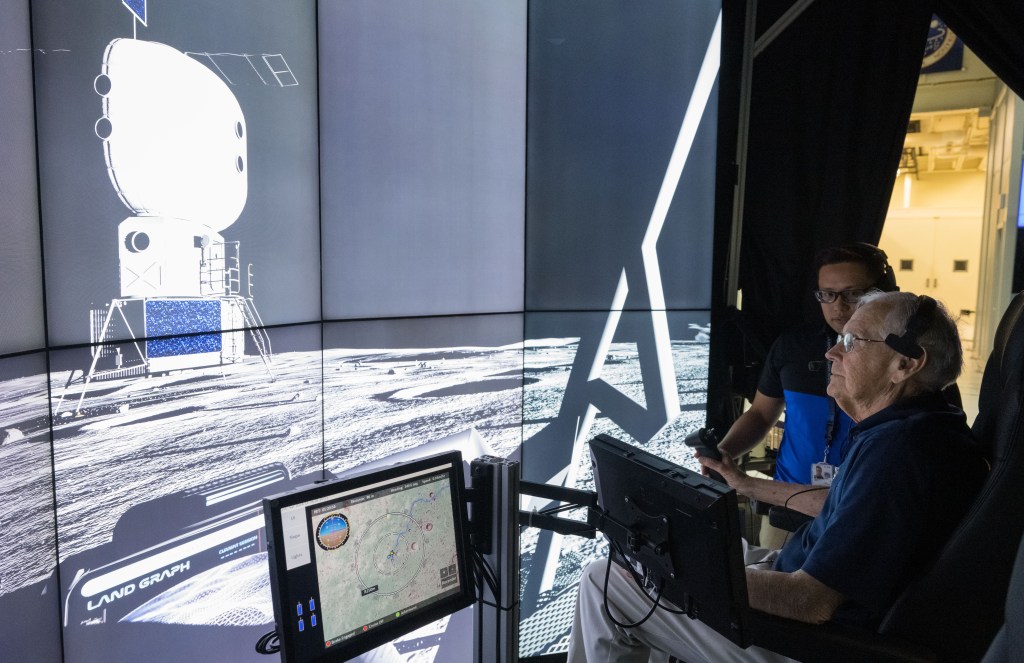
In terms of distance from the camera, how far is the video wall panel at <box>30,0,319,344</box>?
4.72ft

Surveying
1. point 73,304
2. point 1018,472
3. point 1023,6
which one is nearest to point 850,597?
point 1018,472

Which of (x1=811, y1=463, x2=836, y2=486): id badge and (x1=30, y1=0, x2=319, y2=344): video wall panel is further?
(x1=811, y1=463, x2=836, y2=486): id badge

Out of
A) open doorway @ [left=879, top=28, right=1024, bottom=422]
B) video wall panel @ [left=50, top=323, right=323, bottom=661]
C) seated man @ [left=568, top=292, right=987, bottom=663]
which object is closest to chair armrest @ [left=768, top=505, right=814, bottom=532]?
seated man @ [left=568, top=292, right=987, bottom=663]

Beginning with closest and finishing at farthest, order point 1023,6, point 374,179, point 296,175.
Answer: point 296,175
point 374,179
point 1023,6

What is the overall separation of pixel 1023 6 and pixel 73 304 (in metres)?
3.63

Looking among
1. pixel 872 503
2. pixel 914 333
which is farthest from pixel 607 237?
pixel 872 503

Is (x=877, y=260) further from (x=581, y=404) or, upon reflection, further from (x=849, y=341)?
(x=581, y=404)

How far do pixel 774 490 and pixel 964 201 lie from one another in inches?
404

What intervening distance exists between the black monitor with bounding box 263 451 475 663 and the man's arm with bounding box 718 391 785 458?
1.60 meters

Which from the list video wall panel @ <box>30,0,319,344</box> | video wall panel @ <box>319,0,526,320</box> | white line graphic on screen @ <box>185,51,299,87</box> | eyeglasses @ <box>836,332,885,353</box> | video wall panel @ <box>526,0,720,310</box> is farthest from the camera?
video wall panel @ <box>526,0,720,310</box>

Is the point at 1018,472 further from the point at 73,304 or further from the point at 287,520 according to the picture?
the point at 73,304

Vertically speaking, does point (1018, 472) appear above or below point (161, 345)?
below

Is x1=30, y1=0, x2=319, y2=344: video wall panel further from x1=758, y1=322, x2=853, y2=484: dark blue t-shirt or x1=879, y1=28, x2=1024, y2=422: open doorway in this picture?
x1=879, y1=28, x2=1024, y2=422: open doorway

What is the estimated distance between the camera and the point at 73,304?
147 cm
